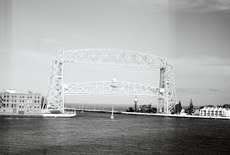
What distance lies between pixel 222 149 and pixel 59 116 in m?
11.5

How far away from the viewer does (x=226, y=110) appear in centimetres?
2231

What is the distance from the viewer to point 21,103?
17.7 metres

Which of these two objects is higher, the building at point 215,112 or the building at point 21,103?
the building at point 21,103

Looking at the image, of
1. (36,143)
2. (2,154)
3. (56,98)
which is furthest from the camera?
(56,98)

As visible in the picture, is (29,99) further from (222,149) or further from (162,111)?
(222,149)

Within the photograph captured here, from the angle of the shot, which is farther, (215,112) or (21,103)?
(215,112)

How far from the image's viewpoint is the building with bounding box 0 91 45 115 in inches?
658

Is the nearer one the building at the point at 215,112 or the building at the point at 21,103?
the building at the point at 21,103

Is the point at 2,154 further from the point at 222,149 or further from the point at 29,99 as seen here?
the point at 29,99

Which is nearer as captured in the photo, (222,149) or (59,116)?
(222,149)

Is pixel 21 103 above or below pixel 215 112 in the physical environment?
above

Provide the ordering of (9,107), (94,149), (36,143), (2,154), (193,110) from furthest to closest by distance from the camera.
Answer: (193,110) → (9,107) → (36,143) → (94,149) → (2,154)

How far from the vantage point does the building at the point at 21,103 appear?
1670cm

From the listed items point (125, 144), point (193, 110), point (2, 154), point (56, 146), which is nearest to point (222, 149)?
point (125, 144)
